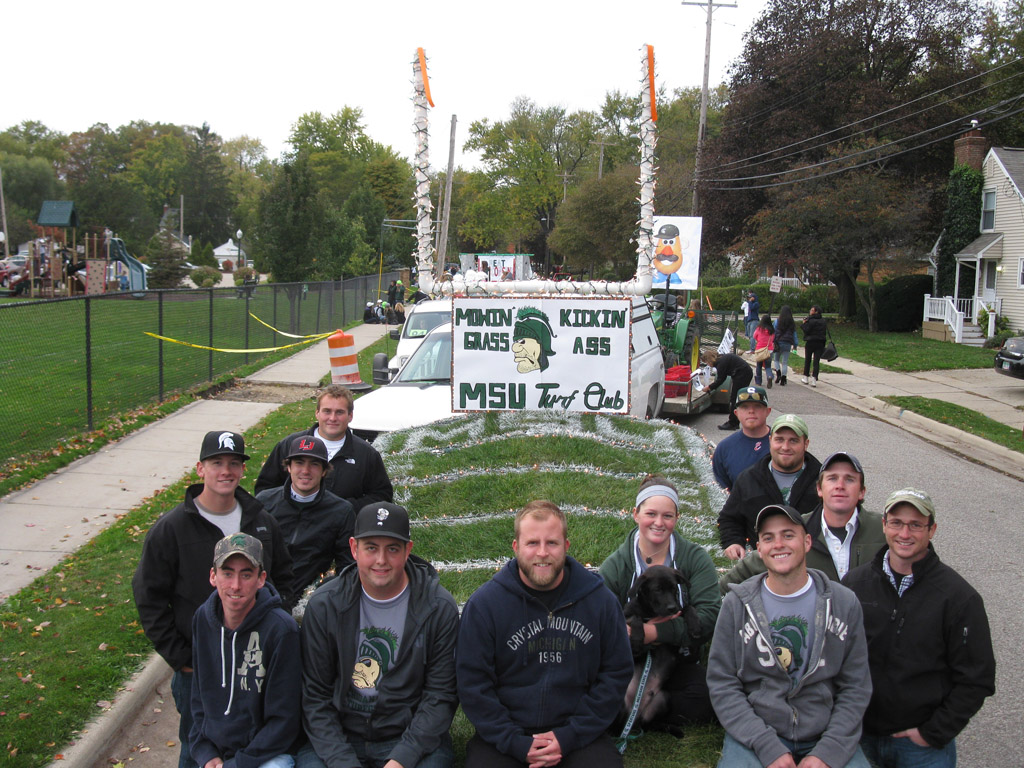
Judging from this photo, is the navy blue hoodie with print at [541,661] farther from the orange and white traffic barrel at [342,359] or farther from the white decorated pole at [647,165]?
the orange and white traffic barrel at [342,359]

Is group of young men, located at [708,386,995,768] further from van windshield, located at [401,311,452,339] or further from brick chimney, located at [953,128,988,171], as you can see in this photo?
brick chimney, located at [953,128,988,171]

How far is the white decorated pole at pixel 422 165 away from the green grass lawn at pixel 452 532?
5.55 feet

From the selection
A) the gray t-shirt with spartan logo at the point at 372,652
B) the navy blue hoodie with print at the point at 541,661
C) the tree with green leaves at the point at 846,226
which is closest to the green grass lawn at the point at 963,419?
the navy blue hoodie with print at the point at 541,661

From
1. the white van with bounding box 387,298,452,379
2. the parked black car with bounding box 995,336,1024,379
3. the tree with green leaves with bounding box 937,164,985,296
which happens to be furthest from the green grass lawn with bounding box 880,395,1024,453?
the tree with green leaves with bounding box 937,164,985,296

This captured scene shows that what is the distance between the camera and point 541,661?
11.9 feet

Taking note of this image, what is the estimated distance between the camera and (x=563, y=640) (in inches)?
142

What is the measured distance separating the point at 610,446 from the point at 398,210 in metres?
77.7

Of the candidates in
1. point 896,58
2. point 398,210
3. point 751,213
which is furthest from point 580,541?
point 398,210

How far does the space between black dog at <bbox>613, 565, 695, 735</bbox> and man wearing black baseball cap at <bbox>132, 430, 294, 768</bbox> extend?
177 cm

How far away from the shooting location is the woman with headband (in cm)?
411

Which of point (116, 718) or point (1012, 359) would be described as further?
point (1012, 359)

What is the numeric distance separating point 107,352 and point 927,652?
568 inches

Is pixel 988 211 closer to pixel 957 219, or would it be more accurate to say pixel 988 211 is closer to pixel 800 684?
pixel 957 219

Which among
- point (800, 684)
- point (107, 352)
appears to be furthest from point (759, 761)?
point (107, 352)
